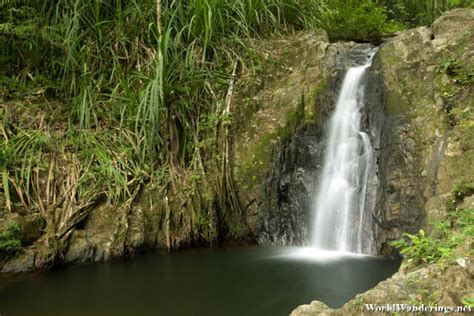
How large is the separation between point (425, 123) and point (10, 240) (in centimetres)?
458

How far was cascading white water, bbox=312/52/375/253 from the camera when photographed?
5137 mm

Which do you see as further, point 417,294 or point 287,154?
point 287,154

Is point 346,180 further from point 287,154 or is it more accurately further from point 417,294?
point 417,294

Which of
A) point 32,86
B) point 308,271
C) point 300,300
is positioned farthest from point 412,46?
point 32,86

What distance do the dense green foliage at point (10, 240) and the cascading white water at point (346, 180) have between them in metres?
3.39

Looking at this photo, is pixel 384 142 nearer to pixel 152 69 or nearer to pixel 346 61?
pixel 346 61

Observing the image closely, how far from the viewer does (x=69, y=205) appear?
15.8 feet

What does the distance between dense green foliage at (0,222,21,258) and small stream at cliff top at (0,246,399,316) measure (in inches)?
10.5

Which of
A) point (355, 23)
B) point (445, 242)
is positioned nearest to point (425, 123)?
point (445, 242)

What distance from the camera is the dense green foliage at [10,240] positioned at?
14.3 feet

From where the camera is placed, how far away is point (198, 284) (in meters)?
4.27

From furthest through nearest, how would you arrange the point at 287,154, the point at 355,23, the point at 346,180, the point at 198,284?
the point at 355,23, the point at 287,154, the point at 346,180, the point at 198,284

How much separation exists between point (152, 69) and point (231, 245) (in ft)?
8.48

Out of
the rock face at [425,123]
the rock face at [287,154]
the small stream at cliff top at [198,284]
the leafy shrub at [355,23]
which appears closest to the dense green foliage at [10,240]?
the small stream at cliff top at [198,284]
